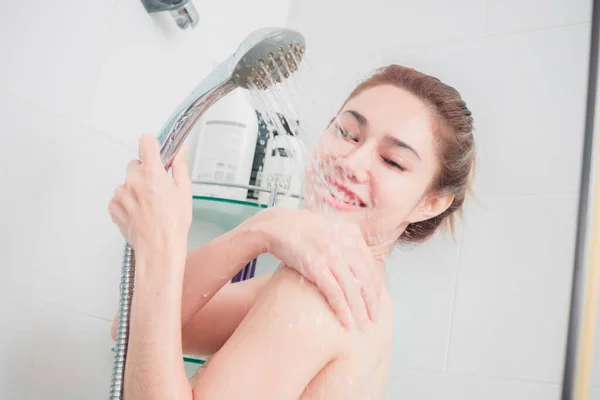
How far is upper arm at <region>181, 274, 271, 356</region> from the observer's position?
1.00 meters

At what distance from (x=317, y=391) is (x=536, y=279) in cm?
51

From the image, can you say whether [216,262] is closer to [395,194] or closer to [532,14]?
[395,194]

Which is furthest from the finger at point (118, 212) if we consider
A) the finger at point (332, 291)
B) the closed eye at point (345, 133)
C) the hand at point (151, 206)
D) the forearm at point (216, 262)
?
the closed eye at point (345, 133)

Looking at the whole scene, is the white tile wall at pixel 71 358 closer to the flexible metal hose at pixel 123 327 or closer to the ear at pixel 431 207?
the flexible metal hose at pixel 123 327

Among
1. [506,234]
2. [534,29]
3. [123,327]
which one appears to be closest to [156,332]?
[123,327]

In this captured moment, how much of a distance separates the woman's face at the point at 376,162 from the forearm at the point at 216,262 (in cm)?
17

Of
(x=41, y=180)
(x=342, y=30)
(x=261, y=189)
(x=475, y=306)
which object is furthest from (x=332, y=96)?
(x=41, y=180)

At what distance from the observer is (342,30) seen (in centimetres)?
145

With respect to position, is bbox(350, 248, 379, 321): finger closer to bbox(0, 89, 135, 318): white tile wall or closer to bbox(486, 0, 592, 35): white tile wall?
bbox(0, 89, 135, 318): white tile wall

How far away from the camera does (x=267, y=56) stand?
0.74m

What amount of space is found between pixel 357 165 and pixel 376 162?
0.03 m

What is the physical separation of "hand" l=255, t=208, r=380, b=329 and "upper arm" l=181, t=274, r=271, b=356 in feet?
0.83

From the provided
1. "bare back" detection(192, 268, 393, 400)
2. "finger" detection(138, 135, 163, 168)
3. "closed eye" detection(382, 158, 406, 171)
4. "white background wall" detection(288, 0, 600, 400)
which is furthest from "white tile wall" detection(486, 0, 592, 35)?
"finger" detection(138, 135, 163, 168)

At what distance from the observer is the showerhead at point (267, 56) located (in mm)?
724
